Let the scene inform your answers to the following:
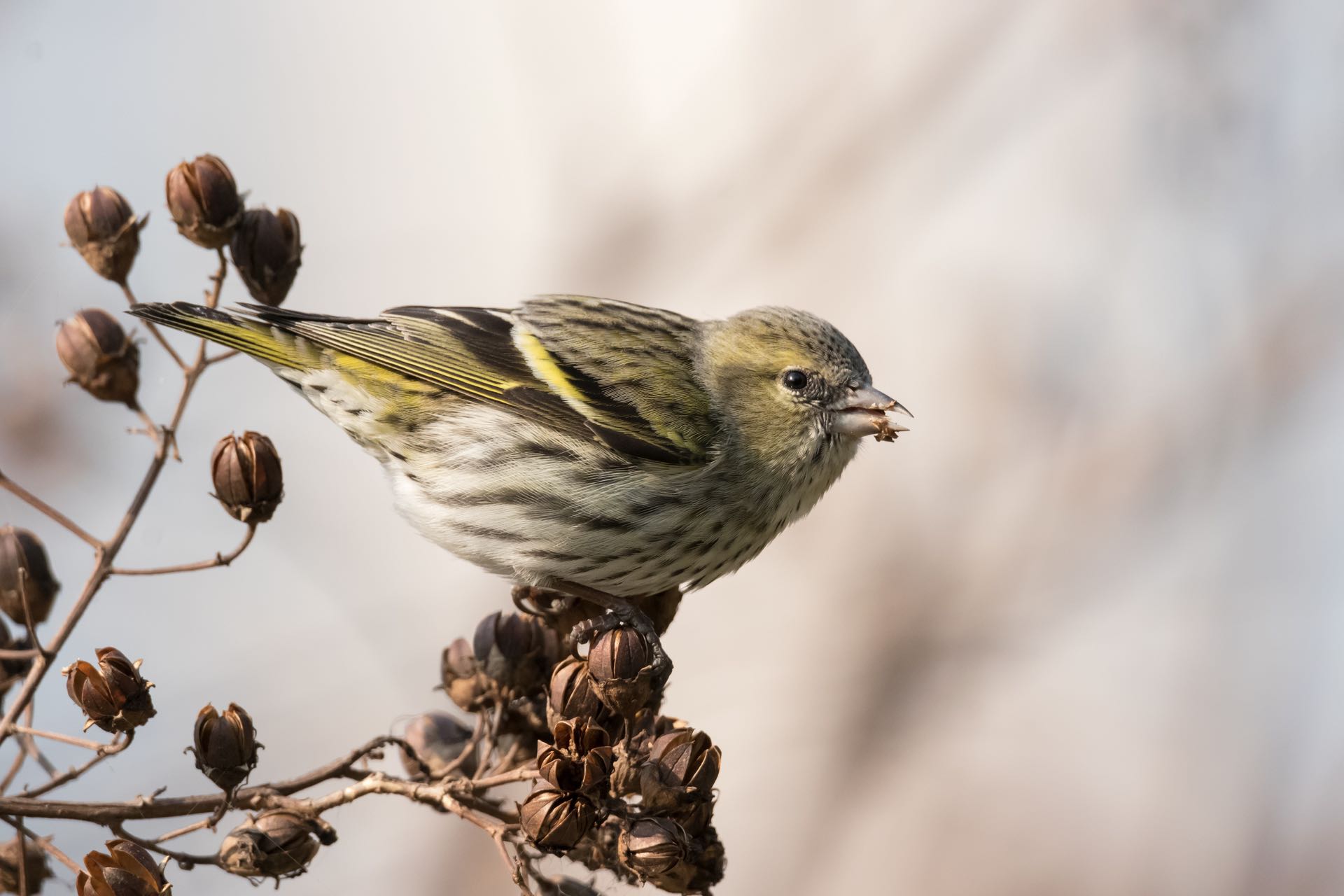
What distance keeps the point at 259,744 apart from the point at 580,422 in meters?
1.51

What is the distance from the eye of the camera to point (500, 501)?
363cm

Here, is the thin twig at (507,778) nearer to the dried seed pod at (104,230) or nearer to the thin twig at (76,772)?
the thin twig at (76,772)

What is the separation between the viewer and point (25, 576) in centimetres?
281

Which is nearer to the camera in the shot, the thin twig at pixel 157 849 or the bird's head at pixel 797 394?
the thin twig at pixel 157 849

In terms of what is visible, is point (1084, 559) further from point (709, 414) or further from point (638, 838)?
point (638, 838)

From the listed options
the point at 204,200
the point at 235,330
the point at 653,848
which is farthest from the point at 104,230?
the point at 653,848

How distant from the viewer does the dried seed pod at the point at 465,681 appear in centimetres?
299

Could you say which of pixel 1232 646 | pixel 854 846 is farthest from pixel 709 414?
pixel 1232 646

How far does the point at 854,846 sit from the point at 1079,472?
2.13 m

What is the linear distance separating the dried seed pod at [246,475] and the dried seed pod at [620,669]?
34.3 inches

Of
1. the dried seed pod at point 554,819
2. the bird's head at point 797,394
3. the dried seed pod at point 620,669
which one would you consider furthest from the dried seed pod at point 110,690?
the bird's head at point 797,394

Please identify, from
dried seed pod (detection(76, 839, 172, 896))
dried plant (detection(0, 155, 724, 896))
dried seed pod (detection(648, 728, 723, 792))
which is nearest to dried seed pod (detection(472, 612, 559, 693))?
dried plant (detection(0, 155, 724, 896))

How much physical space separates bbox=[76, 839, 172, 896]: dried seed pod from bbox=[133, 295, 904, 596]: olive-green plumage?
1.41 m

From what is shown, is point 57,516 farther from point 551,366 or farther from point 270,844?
point 551,366
